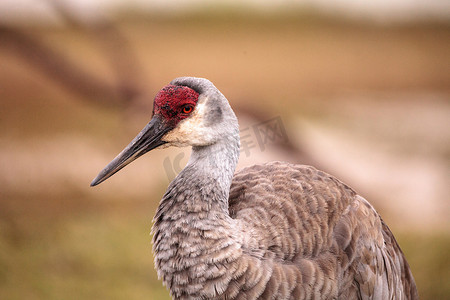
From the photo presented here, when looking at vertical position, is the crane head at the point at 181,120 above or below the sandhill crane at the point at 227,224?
above

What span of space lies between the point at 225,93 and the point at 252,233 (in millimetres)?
1846

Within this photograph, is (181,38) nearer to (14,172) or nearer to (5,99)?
(5,99)

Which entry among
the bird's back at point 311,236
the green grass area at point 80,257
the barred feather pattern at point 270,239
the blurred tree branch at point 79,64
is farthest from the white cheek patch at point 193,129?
the blurred tree branch at point 79,64

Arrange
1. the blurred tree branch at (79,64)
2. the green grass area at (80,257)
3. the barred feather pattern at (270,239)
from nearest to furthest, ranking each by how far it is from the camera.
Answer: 1. the barred feather pattern at (270,239)
2. the green grass area at (80,257)
3. the blurred tree branch at (79,64)

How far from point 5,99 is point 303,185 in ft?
7.42

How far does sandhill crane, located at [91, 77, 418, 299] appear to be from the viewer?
4.50 feet

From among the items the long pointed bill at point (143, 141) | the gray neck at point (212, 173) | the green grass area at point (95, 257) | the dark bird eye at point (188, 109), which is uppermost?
the dark bird eye at point (188, 109)

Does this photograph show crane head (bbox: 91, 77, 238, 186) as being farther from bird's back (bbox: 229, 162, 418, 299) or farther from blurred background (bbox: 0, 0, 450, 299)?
blurred background (bbox: 0, 0, 450, 299)

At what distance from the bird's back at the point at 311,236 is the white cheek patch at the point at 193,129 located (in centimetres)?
29

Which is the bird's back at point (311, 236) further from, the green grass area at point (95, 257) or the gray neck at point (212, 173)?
the green grass area at point (95, 257)

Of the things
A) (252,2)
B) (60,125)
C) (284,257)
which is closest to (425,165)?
(252,2)

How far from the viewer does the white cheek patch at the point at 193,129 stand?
141 centimetres

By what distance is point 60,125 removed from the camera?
10.4 feet

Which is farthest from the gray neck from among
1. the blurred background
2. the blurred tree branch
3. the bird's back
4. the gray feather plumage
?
the blurred tree branch
